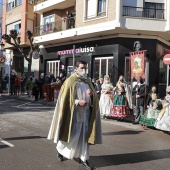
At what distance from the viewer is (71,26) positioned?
80.3ft

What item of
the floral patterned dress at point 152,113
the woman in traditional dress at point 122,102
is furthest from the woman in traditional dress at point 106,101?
the floral patterned dress at point 152,113

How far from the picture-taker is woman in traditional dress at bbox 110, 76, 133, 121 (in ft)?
39.6

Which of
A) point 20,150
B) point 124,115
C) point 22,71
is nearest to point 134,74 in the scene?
point 124,115

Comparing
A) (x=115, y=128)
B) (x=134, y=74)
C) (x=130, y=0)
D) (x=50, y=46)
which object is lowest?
(x=115, y=128)

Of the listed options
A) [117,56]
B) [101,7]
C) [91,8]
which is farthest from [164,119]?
[91,8]

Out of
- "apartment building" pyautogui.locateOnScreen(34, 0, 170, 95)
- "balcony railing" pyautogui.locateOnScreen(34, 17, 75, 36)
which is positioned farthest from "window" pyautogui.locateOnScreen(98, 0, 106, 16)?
"balcony railing" pyautogui.locateOnScreen(34, 17, 75, 36)

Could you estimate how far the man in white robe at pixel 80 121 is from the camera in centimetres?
541

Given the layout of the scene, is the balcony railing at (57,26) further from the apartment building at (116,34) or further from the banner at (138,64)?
the banner at (138,64)

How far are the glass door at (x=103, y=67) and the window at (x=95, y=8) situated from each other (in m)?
3.16

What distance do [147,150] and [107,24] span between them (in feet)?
45.6

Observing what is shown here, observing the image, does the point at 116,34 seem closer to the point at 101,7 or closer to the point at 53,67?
the point at 101,7

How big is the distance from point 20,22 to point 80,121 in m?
27.0

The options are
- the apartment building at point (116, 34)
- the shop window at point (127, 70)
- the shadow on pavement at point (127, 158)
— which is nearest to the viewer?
the shadow on pavement at point (127, 158)

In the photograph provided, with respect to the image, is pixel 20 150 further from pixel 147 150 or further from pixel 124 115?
pixel 124 115
